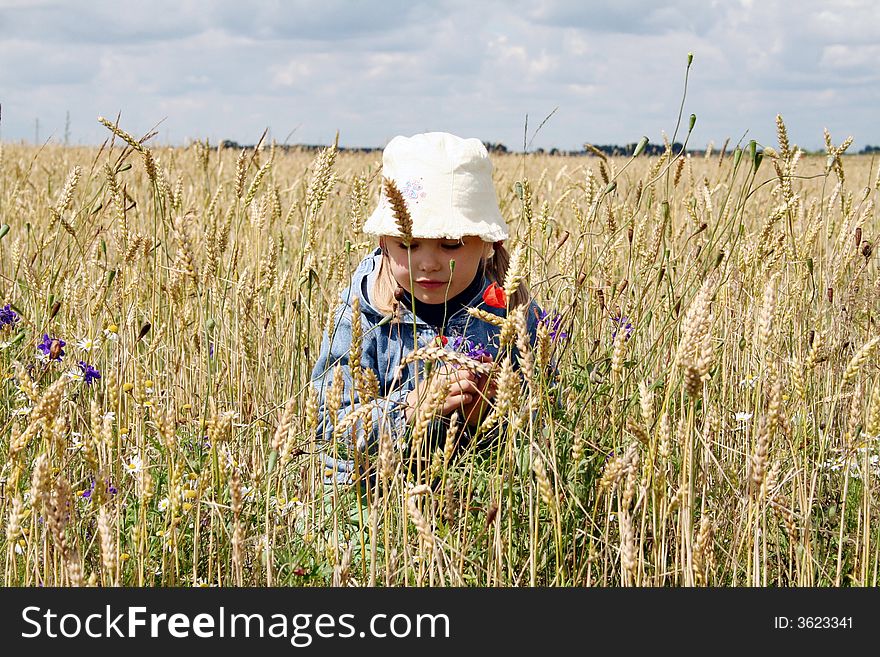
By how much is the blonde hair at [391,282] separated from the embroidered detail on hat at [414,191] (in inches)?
8.2

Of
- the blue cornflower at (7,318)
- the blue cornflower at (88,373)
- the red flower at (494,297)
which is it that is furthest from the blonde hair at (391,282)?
the blue cornflower at (7,318)

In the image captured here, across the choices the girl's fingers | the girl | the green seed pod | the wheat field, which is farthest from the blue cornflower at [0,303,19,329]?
the green seed pod

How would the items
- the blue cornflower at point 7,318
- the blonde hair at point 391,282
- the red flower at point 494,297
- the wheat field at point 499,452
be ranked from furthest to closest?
the blonde hair at point 391,282
the blue cornflower at point 7,318
the red flower at point 494,297
the wheat field at point 499,452

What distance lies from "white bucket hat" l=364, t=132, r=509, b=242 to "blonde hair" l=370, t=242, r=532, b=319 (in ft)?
0.46

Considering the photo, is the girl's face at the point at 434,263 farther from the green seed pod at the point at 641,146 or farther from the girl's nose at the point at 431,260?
the green seed pod at the point at 641,146

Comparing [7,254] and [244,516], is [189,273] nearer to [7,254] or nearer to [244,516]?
[244,516]

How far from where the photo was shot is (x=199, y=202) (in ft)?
13.9

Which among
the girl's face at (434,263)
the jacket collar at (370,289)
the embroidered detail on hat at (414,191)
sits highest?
the embroidered detail on hat at (414,191)

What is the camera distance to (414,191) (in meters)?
1.96

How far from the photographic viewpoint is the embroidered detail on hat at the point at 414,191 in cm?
194

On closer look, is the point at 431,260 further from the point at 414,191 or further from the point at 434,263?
the point at 414,191

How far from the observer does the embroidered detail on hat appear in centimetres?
194

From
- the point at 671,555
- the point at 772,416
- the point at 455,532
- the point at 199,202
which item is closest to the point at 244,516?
the point at 455,532

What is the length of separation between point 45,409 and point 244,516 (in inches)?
21.8
